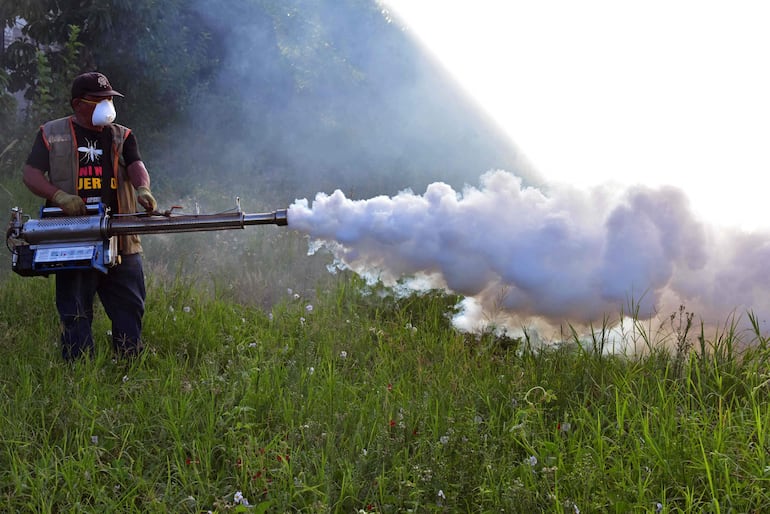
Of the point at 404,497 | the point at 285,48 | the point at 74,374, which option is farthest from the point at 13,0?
the point at 404,497

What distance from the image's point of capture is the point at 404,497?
116 inches

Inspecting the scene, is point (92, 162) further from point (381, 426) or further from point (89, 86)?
point (381, 426)

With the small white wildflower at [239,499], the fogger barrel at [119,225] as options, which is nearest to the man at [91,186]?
the fogger barrel at [119,225]

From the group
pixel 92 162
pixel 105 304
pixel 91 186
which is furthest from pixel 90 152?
pixel 105 304

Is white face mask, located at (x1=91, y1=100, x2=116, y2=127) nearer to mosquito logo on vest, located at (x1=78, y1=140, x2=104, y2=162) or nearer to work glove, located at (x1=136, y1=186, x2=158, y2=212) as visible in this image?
mosquito logo on vest, located at (x1=78, y1=140, x2=104, y2=162)

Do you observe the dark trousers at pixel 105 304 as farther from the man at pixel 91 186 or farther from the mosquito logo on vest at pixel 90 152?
the mosquito logo on vest at pixel 90 152

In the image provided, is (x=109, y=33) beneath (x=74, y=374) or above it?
above

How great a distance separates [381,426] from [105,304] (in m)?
2.15

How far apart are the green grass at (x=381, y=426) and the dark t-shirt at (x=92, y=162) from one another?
968 mm

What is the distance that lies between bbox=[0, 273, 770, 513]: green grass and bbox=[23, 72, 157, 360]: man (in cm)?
20

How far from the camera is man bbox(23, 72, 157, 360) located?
4273 mm

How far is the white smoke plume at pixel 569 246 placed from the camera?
407cm

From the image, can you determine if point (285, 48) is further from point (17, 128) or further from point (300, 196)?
point (17, 128)

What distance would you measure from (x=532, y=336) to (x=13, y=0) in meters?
6.68
